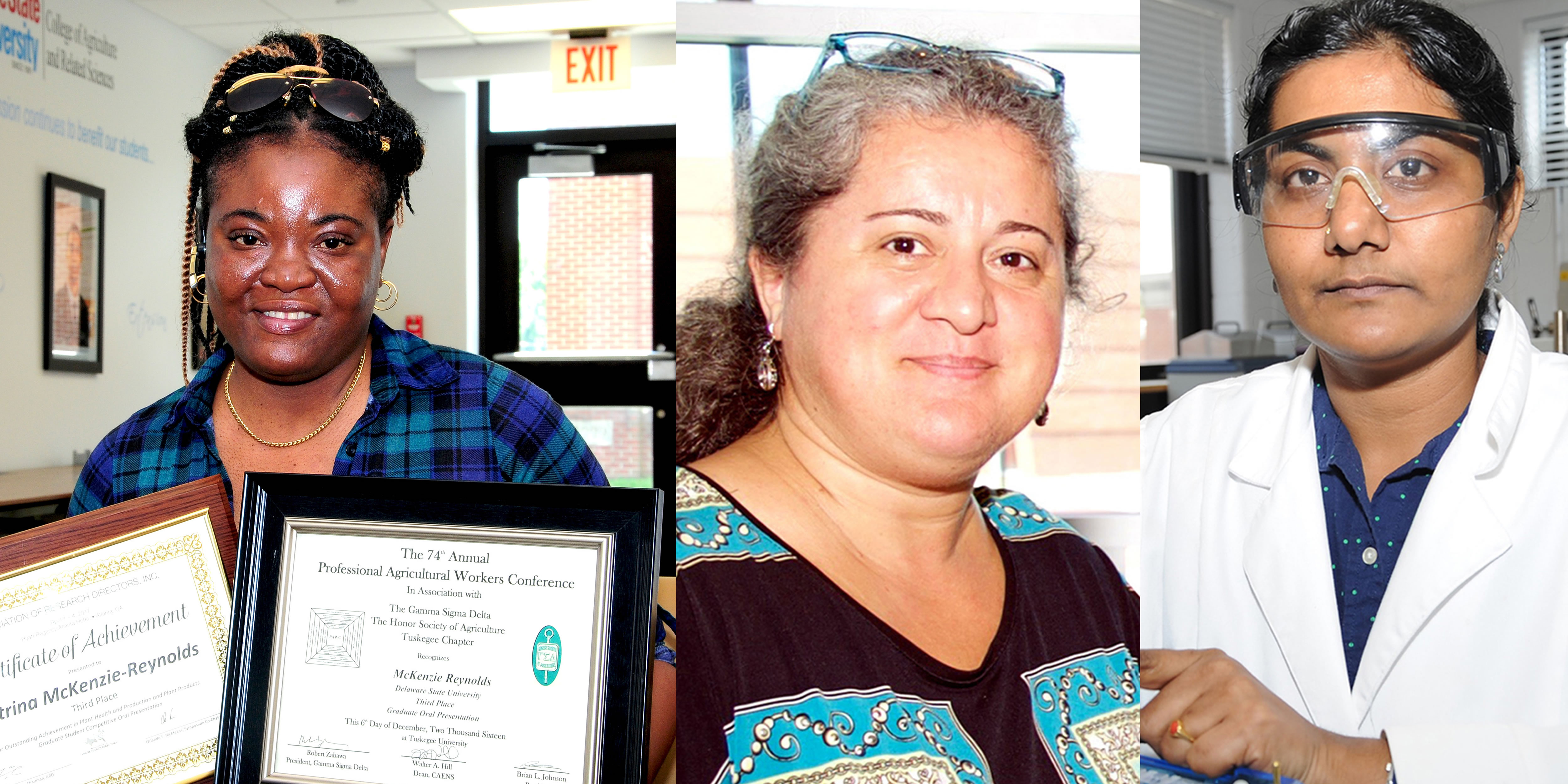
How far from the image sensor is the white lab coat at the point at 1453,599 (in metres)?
1.01

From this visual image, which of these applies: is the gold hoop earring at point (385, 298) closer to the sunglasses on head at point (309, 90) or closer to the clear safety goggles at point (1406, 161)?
the sunglasses on head at point (309, 90)

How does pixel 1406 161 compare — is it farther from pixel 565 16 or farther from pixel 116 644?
pixel 565 16

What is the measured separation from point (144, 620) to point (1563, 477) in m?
1.43

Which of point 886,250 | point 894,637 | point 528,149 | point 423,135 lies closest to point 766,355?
point 886,250

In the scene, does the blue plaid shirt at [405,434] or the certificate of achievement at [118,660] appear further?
the blue plaid shirt at [405,434]

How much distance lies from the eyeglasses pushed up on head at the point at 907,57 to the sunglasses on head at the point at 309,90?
1.93ft

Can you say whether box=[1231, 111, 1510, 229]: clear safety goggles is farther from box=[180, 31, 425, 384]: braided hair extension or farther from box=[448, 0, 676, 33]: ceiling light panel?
box=[448, 0, 676, 33]: ceiling light panel

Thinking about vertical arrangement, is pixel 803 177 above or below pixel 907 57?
below

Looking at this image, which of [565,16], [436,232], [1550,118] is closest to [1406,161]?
[1550,118]

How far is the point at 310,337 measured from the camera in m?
1.22

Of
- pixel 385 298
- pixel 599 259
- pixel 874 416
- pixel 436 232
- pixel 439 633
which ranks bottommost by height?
pixel 439 633

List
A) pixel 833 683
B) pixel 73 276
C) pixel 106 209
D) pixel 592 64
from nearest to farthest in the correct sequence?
1. pixel 833 683
2. pixel 73 276
3. pixel 106 209
4. pixel 592 64
